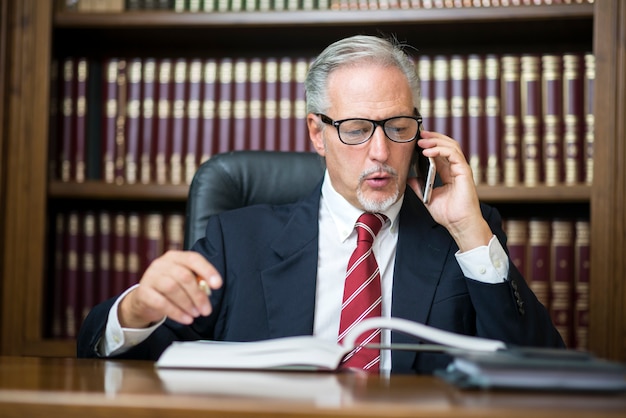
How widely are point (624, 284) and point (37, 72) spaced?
1.66 meters

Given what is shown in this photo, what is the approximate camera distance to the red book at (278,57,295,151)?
7.55ft

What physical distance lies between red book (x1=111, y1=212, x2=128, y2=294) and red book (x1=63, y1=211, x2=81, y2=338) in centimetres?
11

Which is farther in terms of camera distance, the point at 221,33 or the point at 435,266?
the point at 221,33

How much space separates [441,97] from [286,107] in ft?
1.39

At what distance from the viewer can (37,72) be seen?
2.30 m

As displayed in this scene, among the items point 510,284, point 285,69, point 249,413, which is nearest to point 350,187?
point 510,284

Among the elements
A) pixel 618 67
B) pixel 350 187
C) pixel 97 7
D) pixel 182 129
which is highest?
pixel 97 7

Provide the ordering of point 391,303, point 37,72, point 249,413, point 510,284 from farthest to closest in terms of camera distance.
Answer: point 37,72
point 391,303
point 510,284
point 249,413

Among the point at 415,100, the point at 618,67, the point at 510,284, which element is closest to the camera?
the point at 510,284

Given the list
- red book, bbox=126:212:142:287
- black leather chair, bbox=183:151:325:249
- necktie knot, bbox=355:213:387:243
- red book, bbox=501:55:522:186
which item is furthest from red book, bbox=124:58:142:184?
red book, bbox=501:55:522:186

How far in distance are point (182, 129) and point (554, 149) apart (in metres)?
1.01

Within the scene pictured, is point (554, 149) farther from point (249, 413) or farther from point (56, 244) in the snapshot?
point (249, 413)

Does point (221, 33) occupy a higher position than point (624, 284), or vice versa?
point (221, 33)

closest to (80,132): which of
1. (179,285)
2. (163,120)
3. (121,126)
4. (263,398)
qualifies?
(121,126)
